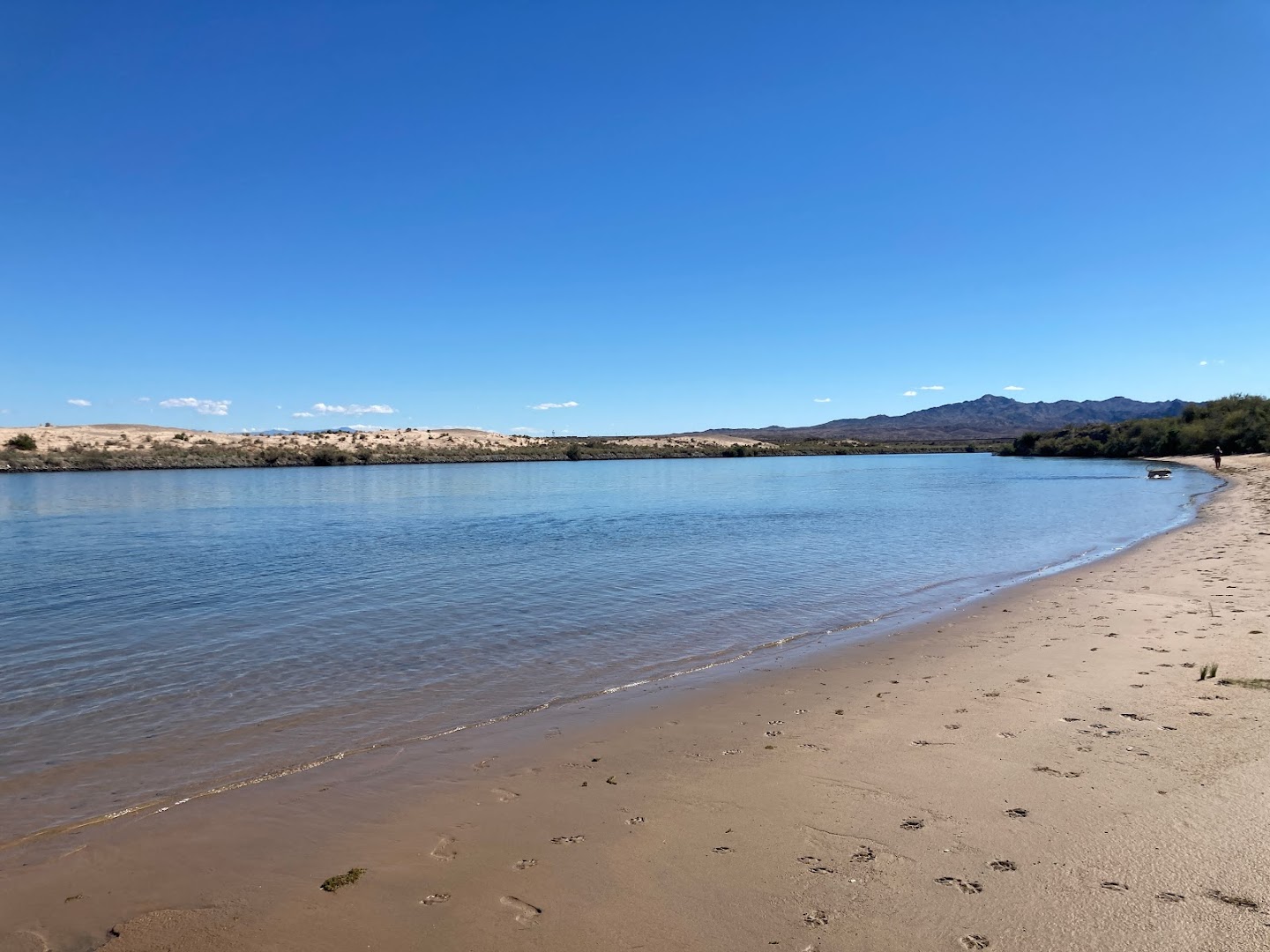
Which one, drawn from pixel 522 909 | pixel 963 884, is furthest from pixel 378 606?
pixel 963 884

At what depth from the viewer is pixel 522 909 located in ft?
12.4

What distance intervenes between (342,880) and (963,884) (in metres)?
3.31

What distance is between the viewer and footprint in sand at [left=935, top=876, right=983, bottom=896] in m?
3.69

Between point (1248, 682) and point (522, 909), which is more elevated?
point (1248, 682)

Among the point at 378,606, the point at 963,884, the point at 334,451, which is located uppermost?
the point at 334,451

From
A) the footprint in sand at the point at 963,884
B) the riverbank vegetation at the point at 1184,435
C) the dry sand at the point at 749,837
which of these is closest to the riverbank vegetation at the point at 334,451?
the riverbank vegetation at the point at 1184,435

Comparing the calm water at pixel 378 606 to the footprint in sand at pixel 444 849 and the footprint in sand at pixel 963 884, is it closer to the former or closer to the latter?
the footprint in sand at pixel 444 849

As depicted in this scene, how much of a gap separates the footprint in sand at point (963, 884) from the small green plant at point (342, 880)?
3132 mm

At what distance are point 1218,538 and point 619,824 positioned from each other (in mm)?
19017

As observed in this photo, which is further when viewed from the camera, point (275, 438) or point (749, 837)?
point (275, 438)

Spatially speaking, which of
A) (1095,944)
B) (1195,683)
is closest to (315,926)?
(1095,944)

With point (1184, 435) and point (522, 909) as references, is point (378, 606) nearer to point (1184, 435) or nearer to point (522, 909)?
point (522, 909)

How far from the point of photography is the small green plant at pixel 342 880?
4.03 m

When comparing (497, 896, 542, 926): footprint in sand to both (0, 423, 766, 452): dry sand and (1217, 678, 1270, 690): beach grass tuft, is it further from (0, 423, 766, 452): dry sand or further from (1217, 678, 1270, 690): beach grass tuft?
(0, 423, 766, 452): dry sand
